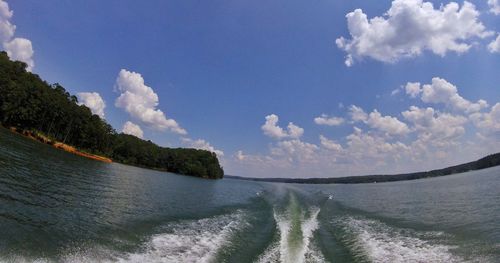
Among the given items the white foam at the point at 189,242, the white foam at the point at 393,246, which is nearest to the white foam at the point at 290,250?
the white foam at the point at 393,246

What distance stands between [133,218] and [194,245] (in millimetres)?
5626

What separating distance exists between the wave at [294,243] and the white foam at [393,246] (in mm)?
2574

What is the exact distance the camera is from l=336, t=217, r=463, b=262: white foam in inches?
643

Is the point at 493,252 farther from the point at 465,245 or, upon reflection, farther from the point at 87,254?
the point at 87,254

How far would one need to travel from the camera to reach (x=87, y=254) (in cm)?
1293

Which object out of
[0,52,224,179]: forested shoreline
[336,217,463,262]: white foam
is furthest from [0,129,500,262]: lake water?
[0,52,224,179]: forested shoreline

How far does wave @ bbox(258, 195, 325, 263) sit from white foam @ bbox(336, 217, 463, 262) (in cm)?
257

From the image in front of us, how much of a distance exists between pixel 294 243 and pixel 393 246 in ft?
17.7

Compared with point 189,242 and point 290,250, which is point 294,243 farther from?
point 189,242

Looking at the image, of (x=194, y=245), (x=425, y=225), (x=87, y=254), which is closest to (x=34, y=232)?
(x=87, y=254)

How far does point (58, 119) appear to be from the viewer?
93.4 metres

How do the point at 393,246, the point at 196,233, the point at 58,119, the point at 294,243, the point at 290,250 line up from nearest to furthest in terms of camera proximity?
the point at 290,250 < the point at 393,246 < the point at 294,243 < the point at 196,233 < the point at 58,119

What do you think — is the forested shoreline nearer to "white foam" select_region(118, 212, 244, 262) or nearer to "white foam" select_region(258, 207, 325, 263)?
"white foam" select_region(118, 212, 244, 262)

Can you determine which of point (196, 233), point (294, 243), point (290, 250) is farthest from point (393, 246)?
point (196, 233)
